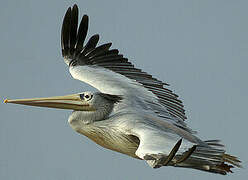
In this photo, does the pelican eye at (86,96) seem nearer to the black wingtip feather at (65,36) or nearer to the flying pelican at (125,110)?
the flying pelican at (125,110)

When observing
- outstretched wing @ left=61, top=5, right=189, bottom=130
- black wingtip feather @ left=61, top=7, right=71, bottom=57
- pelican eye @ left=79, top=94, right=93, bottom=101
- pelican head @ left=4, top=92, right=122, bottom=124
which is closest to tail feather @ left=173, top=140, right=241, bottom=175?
outstretched wing @ left=61, top=5, right=189, bottom=130

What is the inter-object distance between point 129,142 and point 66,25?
125 inches

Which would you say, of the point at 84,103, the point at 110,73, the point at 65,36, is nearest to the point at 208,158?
the point at 84,103

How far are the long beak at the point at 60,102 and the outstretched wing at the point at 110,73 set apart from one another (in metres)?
0.56

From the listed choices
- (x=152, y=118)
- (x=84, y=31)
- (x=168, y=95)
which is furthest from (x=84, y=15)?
(x=152, y=118)

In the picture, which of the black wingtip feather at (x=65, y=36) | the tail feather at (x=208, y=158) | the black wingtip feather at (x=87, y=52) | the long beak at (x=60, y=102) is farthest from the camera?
the black wingtip feather at (x=65, y=36)

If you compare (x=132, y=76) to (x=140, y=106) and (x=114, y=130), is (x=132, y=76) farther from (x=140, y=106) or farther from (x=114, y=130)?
(x=114, y=130)

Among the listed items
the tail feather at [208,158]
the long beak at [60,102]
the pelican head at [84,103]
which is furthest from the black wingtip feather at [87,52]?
the tail feather at [208,158]

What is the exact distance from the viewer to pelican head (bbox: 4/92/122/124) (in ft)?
30.6

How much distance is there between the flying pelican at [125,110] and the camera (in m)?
7.83

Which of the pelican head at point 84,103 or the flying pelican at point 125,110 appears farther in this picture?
the pelican head at point 84,103

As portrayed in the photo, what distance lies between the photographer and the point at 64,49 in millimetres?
11406

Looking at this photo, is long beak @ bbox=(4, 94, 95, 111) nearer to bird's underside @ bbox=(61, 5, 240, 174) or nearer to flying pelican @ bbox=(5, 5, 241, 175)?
flying pelican @ bbox=(5, 5, 241, 175)

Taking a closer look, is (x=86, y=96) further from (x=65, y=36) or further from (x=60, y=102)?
(x=65, y=36)
